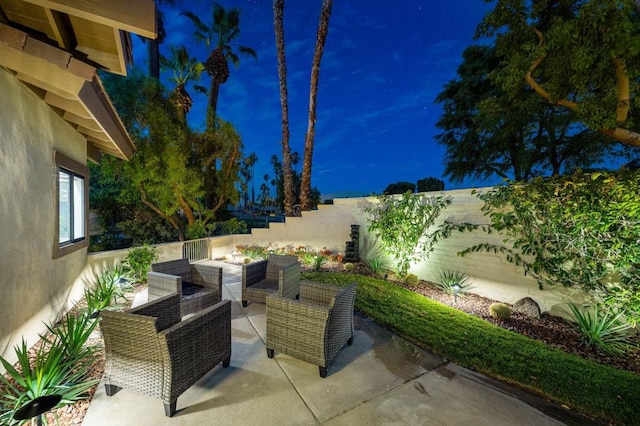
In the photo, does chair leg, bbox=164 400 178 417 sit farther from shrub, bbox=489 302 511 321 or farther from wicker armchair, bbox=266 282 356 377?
shrub, bbox=489 302 511 321

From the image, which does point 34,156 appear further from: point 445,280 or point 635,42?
point 635,42

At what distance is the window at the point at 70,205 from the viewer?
12.1 feet

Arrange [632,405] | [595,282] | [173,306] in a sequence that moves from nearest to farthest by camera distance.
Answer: [632,405]
[173,306]
[595,282]

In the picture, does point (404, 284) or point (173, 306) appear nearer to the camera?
point (173, 306)

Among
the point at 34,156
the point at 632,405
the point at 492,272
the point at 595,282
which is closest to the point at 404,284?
the point at 492,272

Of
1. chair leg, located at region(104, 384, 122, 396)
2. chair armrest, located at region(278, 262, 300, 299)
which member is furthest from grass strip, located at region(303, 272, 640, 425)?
chair leg, located at region(104, 384, 122, 396)

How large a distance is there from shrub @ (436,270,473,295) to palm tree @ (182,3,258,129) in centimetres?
1230

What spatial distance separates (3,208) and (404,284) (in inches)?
256

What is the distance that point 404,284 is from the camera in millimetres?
6102

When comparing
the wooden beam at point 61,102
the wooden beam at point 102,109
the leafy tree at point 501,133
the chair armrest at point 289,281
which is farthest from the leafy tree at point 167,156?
the leafy tree at point 501,133

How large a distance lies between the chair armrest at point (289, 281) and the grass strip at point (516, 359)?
1.18 metres

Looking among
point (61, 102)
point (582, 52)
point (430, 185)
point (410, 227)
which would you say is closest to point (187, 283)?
point (61, 102)

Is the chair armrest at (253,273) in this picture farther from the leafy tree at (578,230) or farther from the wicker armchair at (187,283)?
the leafy tree at (578,230)

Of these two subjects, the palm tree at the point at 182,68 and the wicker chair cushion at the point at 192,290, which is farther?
the palm tree at the point at 182,68
